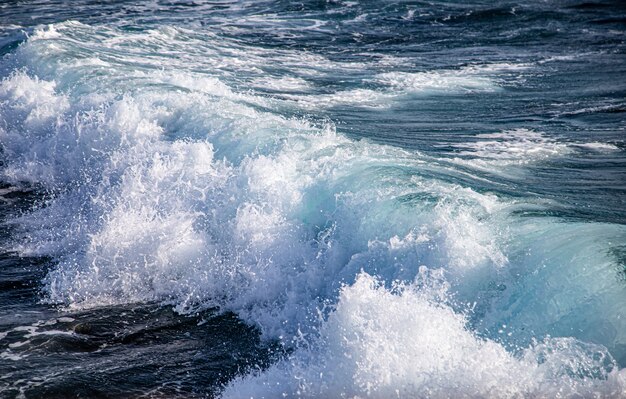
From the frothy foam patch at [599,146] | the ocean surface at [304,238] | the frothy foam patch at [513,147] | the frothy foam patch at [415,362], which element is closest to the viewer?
the frothy foam patch at [415,362]

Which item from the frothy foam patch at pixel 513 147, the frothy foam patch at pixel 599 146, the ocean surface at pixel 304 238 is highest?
the ocean surface at pixel 304 238

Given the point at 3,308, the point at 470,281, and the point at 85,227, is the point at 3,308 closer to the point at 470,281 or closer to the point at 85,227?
the point at 85,227

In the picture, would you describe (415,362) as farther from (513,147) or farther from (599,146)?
(599,146)

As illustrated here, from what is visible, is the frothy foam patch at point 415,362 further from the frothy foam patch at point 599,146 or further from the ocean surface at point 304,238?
the frothy foam patch at point 599,146

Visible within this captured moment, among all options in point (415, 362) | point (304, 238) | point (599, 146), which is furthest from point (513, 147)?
point (415, 362)

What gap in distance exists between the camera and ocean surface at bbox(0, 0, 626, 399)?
5781 millimetres

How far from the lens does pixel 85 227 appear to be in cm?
912

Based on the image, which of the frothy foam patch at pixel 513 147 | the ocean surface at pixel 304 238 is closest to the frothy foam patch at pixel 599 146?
the ocean surface at pixel 304 238

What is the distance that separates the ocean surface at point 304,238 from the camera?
19.0ft

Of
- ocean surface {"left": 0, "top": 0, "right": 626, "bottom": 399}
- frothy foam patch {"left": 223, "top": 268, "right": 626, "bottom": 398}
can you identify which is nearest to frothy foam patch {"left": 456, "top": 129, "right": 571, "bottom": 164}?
ocean surface {"left": 0, "top": 0, "right": 626, "bottom": 399}

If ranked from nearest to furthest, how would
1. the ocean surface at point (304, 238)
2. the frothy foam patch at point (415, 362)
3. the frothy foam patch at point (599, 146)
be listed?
the frothy foam patch at point (415, 362), the ocean surface at point (304, 238), the frothy foam patch at point (599, 146)

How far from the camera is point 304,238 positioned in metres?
7.84

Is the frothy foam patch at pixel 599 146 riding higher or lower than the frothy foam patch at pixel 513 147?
lower

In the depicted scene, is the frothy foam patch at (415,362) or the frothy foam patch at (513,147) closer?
the frothy foam patch at (415,362)
